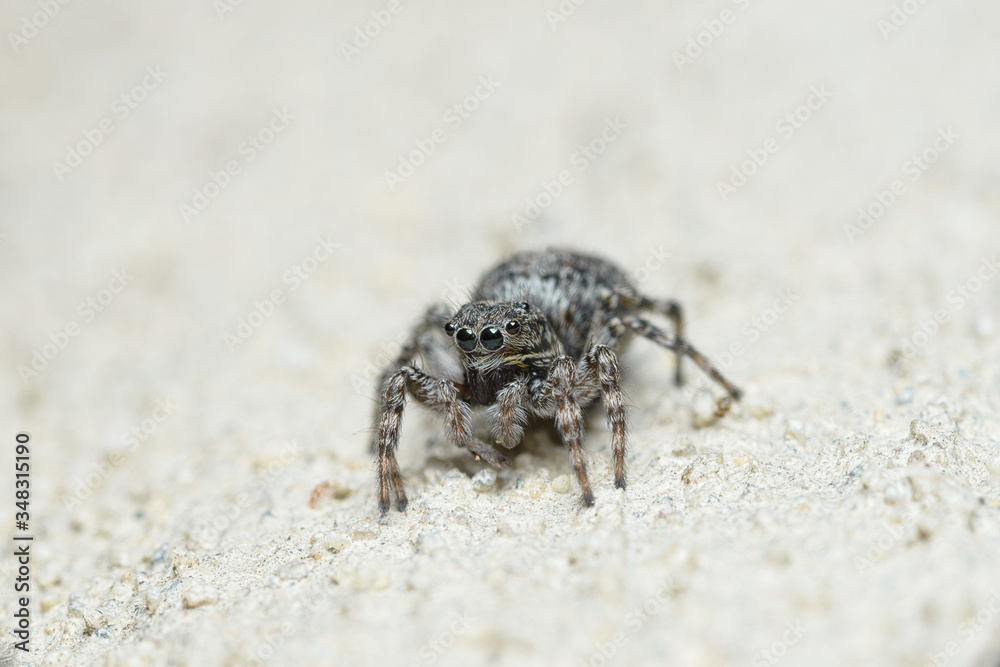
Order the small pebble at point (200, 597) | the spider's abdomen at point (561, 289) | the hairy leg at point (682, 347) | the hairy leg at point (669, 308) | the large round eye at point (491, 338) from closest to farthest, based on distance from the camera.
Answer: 1. the small pebble at point (200, 597)
2. the large round eye at point (491, 338)
3. the hairy leg at point (682, 347)
4. the spider's abdomen at point (561, 289)
5. the hairy leg at point (669, 308)

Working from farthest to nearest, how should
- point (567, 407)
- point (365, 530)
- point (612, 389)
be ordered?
point (612, 389) < point (567, 407) < point (365, 530)

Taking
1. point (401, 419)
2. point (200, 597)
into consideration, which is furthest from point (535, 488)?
point (200, 597)

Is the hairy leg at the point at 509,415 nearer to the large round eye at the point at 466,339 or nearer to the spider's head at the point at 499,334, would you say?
the spider's head at the point at 499,334

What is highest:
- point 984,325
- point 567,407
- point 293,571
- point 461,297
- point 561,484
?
point 984,325

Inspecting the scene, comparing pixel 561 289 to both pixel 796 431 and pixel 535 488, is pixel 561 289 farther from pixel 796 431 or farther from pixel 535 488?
pixel 796 431

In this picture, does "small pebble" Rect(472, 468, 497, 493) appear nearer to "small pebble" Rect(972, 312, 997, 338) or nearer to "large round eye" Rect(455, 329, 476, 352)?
"large round eye" Rect(455, 329, 476, 352)

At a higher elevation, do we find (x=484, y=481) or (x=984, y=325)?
(x=984, y=325)

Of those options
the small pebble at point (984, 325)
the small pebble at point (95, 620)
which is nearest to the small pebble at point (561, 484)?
the small pebble at point (95, 620)

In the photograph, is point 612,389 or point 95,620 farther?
point 612,389
